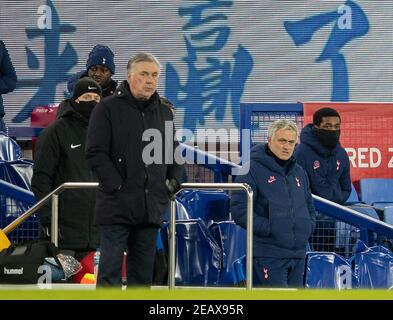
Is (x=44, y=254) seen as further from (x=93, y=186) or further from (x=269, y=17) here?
(x=269, y=17)

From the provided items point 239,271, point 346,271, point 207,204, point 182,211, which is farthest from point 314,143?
point 239,271

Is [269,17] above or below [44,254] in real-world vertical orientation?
above

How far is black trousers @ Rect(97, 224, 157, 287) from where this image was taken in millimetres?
6738

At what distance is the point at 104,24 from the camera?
1585cm

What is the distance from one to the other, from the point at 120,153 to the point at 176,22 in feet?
30.1

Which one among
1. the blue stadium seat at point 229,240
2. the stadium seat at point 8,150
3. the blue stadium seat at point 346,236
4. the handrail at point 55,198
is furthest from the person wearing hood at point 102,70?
the blue stadium seat at point 346,236

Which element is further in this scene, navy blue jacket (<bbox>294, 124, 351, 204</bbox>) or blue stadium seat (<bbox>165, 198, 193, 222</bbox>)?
navy blue jacket (<bbox>294, 124, 351, 204</bbox>)

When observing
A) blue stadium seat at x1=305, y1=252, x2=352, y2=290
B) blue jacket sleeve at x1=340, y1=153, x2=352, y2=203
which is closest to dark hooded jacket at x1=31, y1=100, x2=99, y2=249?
blue stadium seat at x1=305, y1=252, x2=352, y2=290

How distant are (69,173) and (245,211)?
1.12 meters

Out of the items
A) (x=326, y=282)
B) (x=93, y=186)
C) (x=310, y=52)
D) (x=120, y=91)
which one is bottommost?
(x=326, y=282)

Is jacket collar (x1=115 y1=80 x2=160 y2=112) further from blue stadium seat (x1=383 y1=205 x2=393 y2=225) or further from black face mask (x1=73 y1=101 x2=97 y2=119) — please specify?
blue stadium seat (x1=383 y1=205 x2=393 y2=225)

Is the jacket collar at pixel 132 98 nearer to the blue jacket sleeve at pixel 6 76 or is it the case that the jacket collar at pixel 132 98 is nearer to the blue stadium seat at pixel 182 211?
the blue stadium seat at pixel 182 211

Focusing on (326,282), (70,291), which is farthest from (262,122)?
(70,291)
